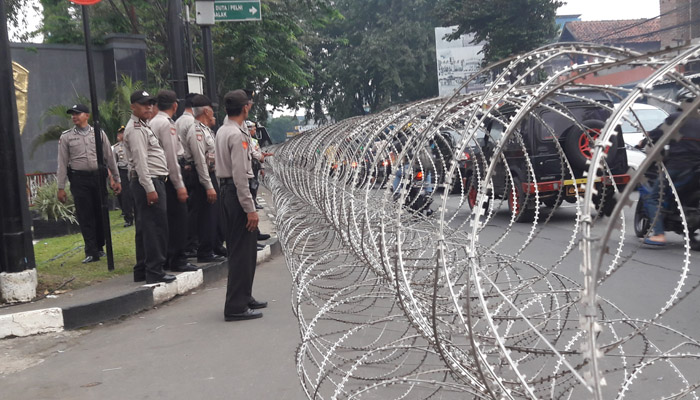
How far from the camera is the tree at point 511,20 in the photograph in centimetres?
2802

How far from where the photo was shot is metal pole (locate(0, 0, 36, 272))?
6.01 metres

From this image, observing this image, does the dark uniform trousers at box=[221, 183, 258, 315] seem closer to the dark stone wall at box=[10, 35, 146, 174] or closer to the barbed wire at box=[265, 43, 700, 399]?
the barbed wire at box=[265, 43, 700, 399]

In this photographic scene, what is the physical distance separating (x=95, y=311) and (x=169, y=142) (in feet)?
5.87

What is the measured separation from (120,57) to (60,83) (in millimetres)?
1798

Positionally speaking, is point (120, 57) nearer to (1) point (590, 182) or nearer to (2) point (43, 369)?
(2) point (43, 369)

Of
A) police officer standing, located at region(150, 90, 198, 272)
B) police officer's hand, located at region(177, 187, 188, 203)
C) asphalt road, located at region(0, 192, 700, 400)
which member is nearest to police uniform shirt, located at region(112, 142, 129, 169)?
police officer standing, located at region(150, 90, 198, 272)

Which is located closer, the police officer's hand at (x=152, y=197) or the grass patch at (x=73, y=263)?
the police officer's hand at (x=152, y=197)

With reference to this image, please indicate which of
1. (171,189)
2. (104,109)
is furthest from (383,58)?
(171,189)

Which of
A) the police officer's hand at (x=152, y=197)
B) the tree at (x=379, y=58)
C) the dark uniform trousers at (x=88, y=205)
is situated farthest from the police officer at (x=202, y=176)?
the tree at (x=379, y=58)

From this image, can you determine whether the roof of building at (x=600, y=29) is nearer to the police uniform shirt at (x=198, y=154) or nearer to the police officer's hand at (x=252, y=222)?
the police uniform shirt at (x=198, y=154)

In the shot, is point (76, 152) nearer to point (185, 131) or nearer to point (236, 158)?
point (185, 131)

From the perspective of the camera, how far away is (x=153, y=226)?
Result: 253 inches

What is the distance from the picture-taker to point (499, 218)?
12.7m

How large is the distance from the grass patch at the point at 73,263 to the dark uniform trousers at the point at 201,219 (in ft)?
2.59
